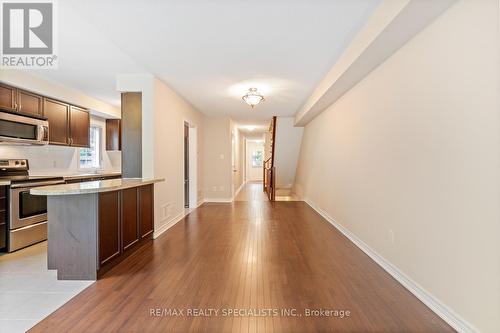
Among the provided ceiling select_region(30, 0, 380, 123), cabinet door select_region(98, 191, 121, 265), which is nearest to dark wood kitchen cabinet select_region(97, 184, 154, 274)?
cabinet door select_region(98, 191, 121, 265)

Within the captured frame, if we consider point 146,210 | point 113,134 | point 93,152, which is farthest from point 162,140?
point 93,152

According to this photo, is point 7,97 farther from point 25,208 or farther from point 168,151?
point 168,151

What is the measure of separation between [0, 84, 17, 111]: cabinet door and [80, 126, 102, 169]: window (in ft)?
6.99

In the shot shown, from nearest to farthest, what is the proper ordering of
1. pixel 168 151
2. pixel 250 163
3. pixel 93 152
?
1. pixel 168 151
2. pixel 93 152
3. pixel 250 163

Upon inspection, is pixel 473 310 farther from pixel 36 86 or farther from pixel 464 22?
pixel 36 86

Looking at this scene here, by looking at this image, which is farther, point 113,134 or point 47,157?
point 113,134

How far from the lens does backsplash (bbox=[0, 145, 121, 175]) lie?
4.09m

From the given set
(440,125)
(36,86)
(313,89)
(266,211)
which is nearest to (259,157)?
(266,211)

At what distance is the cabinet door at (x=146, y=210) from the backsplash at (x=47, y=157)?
2217mm

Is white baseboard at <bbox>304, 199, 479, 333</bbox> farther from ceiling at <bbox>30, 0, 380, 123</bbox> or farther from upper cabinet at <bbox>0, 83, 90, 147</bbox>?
upper cabinet at <bbox>0, 83, 90, 147</bbox>

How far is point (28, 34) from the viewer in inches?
111

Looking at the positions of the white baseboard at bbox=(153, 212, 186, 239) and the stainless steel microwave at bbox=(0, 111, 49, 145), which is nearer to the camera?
the stainless steel microwave at bbox=(0, 111, 49, 145)

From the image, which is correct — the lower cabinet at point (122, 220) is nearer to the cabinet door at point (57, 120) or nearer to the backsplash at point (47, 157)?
the cabinet door at point (57, 120)

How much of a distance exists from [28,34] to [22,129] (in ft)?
5.02
